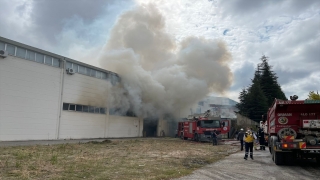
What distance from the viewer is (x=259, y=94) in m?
41.8

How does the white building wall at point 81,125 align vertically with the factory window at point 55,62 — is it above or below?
below

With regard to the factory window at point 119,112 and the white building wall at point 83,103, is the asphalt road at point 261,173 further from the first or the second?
the factory window at point 119,112

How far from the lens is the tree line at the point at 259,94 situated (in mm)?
42062

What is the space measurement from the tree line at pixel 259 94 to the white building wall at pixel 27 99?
96.2 ft

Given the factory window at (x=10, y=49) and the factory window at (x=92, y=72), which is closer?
the factory window at (x=10, y=49)

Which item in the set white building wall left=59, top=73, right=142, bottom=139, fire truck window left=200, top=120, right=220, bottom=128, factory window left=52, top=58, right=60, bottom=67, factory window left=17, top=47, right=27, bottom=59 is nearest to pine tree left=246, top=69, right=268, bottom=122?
fire truck window left=200, top=120, right=220, bottom=128

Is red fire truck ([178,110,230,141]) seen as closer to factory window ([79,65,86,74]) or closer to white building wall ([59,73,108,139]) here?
white building wall ([59,73,108,139])

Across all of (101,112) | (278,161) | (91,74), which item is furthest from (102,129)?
(278,161)

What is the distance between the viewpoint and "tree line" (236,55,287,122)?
4206 centimetres

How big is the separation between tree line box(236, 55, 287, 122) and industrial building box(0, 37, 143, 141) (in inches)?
873

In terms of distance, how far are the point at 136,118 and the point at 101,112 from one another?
7091mm

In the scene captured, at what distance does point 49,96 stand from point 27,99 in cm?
206

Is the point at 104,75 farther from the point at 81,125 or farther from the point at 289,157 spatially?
the point at 289,157

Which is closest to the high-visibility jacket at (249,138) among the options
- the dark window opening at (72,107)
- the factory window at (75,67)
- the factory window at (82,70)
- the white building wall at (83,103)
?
the white building wall at (83,103)
